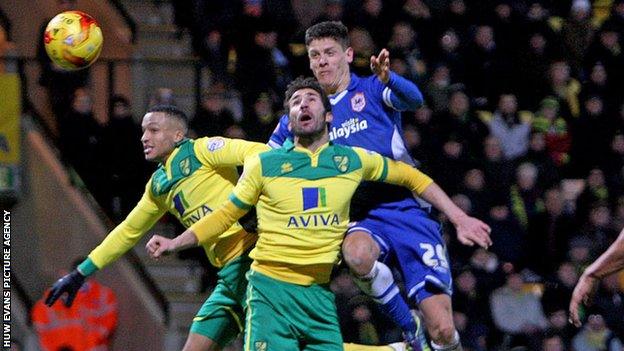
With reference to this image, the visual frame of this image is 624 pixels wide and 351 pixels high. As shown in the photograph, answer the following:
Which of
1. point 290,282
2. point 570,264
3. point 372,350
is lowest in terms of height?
point 570,264

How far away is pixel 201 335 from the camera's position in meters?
10.3

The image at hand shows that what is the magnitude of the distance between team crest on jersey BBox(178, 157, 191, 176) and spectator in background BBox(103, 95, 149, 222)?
4.04 metres

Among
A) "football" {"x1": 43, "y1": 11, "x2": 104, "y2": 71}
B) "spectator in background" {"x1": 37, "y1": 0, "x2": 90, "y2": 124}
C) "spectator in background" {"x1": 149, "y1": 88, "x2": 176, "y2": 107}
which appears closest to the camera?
"football" {"x1": 43, "y1": 11, "x2": 104, "y2": 71}

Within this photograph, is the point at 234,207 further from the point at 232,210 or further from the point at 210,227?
the point at 210,227

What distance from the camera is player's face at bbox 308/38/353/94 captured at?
396 inches

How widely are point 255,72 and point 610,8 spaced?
172 inches

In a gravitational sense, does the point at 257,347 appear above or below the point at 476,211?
above

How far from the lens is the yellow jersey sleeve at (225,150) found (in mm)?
10039

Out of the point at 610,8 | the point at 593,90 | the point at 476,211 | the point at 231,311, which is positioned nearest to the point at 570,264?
the point at 476,211

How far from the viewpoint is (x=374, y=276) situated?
1002cm

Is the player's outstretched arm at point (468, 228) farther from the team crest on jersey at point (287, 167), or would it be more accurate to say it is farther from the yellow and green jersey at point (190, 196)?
the yellow and green jersey at point (190, 196)

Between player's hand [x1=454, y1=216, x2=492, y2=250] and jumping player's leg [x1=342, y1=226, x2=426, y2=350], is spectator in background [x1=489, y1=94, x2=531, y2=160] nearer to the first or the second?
jumping player's leg [x1=342, y1=226, x2=426, y2=350]

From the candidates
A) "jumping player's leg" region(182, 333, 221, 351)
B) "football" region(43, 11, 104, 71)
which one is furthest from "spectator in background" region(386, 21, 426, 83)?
"jumping player's leg" region(182, 333, 221, 351)

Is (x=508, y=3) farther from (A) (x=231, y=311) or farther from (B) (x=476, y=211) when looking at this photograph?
(A) (x=231, y=311)
